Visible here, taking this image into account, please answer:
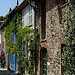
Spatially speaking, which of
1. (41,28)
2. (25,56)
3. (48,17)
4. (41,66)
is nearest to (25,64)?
(25,56)

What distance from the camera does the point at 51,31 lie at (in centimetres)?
968

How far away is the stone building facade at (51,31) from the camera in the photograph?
Answer: 8.67m

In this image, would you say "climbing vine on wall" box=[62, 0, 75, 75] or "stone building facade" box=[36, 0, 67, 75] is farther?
"stone building facade" box=[36, 0, 67, 75]

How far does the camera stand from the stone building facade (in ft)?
28.5

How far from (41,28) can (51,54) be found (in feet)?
7.23

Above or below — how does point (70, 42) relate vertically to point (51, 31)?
below

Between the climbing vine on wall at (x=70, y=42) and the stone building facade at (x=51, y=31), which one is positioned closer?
the climbing vine on wall at (x=70, y=42)

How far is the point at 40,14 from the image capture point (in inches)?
447

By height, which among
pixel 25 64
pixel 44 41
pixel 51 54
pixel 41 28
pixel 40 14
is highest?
pixel 40 14

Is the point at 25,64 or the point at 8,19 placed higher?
the point at 8,19

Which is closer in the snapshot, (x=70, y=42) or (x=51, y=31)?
(x=70, y=42)

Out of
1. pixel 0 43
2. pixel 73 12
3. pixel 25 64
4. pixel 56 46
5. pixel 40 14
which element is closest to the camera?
pixel 73 12

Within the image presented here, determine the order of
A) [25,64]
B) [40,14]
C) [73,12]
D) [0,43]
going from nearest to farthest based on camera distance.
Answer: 1. [73,12]
2. [40,14]
3. [25,64]
4. [0,43]

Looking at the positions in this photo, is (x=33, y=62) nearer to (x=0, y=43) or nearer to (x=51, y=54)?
(x=51, y=54)
